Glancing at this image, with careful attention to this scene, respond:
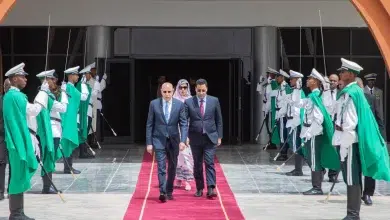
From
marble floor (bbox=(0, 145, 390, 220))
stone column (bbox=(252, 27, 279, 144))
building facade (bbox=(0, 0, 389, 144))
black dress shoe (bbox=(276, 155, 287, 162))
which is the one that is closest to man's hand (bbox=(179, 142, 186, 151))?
marble floor (bbox=(0, 145, 390, 220))

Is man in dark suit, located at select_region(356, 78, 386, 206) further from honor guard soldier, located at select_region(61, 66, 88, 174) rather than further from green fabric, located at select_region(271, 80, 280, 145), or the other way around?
green fabric, located at select_region(271, 80, 280, 145)

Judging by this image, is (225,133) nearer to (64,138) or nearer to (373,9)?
(64,138)

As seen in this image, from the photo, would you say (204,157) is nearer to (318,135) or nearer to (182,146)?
(182,146)

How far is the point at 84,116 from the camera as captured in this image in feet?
60.2

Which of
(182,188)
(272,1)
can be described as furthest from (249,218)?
(272,1)

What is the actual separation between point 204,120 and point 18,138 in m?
3.30

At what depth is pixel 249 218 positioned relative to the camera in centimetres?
1043

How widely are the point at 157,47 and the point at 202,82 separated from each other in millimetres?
10687

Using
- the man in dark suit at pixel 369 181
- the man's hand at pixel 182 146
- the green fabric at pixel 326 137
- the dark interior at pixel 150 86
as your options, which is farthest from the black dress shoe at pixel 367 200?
the dark interior at pixel 150 86

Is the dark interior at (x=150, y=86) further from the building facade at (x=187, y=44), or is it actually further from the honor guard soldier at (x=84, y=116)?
the honor guard soldier at (x=84, y=116)

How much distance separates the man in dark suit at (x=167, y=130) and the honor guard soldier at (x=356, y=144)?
9.17ft

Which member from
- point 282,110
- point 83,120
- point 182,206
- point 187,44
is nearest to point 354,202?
point 182,206

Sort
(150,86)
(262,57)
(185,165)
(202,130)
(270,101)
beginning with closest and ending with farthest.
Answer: (202,130)
(185,165)
(270,101)
(262,57)
(150,86)

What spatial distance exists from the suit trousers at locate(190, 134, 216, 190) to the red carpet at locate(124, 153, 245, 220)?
298mm
